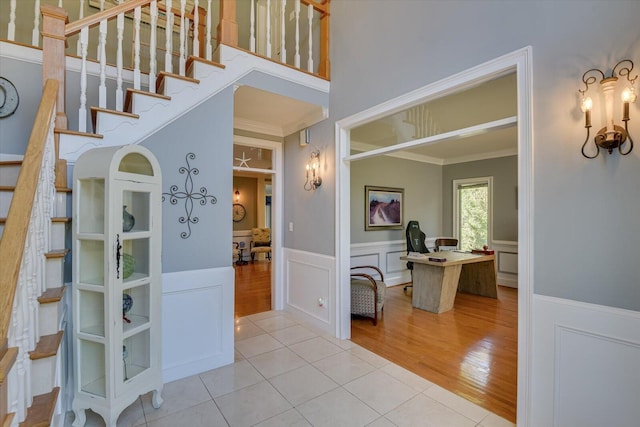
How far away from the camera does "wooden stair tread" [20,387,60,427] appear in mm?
1096

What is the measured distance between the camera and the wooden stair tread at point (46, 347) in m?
1.25

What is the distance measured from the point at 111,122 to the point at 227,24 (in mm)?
1410

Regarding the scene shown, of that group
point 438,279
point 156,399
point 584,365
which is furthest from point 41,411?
point 438,279

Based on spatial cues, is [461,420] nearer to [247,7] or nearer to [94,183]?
[94,183]

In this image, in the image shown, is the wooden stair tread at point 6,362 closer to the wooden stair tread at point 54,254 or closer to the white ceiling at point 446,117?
the wooden stair tread at point 54,254

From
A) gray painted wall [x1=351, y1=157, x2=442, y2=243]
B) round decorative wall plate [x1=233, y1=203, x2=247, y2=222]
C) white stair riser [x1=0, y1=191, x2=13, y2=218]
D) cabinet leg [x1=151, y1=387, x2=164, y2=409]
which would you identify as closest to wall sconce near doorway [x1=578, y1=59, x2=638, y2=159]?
cabinet leg [x1=151, y1=387, x2=164, y2=409]

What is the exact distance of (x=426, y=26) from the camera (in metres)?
2.41

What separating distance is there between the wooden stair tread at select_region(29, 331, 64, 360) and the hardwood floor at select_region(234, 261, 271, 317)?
2636 mm

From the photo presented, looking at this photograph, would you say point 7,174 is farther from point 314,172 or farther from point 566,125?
point 566,125

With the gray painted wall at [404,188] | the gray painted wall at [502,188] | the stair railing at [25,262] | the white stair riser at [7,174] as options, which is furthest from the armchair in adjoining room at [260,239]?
the stair railing at [25,262]

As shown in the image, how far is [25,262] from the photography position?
1123 millimetres

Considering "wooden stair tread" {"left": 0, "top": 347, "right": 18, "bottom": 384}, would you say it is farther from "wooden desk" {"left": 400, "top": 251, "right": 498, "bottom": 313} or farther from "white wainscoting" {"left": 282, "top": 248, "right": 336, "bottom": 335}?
"wooden desk" {"left": 400, "top": 251, "right": 498, "bottom": 313}

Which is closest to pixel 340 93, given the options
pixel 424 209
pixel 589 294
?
pixel 589 294

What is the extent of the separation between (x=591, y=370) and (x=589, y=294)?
41 centimetres
